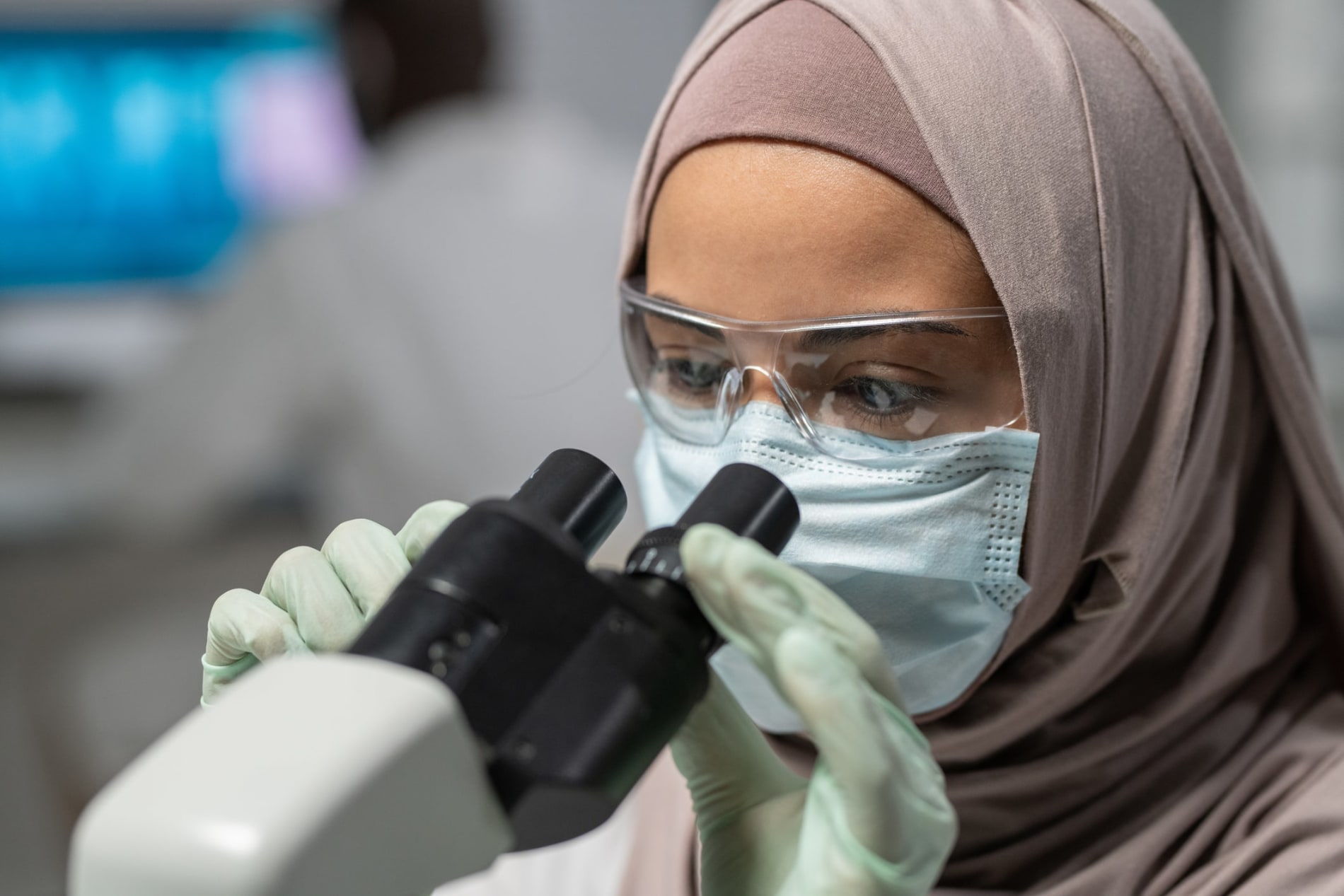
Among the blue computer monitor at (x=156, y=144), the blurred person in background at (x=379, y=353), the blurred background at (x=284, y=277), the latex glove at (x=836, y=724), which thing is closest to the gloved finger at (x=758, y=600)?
the latex glove at (x=836, y=724)

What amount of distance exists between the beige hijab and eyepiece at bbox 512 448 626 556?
330 mm

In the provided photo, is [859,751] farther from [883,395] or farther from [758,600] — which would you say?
[883,395]

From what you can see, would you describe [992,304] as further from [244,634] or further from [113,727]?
[113,727]

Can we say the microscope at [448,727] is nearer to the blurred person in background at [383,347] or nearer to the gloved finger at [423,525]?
the gloved finger at [423,525]

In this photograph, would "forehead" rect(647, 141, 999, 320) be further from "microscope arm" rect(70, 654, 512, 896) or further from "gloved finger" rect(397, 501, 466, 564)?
"microscope arm" rect(70, 654, 512, 896)

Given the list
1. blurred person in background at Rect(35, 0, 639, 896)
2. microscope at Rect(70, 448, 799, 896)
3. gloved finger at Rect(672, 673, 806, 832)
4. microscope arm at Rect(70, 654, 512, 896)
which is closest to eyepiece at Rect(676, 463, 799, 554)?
microscope at Rect(70, 448, 799, 896)

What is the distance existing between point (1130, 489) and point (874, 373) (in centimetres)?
26

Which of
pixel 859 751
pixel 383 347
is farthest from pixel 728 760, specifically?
pixel 383 347

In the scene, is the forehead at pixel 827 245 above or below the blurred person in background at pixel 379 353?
above

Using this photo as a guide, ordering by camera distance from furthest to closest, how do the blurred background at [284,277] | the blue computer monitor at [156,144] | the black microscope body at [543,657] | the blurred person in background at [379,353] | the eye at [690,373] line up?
the blue computer monitor at [156,144], the blurred person in background at [379,353], the blurred background at [284,277], the eye at [690,373], the black microscope body at [543,657]

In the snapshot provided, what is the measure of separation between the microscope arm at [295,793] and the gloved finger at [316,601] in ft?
0.79

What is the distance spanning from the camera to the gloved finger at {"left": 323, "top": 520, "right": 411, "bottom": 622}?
2.88 feet

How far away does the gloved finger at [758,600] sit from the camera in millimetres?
742

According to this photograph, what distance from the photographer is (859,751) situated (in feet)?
2.38
